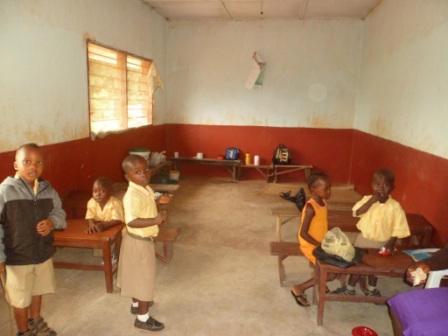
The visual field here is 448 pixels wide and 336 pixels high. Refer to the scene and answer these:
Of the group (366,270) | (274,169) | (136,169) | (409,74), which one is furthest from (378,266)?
(274,169)

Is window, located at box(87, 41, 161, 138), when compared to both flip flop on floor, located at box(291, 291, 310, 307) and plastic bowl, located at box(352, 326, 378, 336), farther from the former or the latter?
plastic bowl, located at box(352, 326, 378, 336)

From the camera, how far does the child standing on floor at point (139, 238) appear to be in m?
2.62

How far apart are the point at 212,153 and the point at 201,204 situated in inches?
97.7

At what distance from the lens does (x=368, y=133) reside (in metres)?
6.94

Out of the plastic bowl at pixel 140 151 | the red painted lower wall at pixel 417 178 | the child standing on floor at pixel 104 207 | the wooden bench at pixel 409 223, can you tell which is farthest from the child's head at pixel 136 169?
the plastic bowl at pixel 140 151

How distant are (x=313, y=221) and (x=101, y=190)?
7.12 feet

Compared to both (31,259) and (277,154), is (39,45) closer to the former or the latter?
(31,259)

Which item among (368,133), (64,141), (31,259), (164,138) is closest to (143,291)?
(31,259)

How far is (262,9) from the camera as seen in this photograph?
7.29m

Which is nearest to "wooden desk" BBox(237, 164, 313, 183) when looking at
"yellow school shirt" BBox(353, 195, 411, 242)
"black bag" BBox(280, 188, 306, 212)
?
"black bag" BBox(280, 188, 306, 212)

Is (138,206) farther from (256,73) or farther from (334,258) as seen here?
(256,73)

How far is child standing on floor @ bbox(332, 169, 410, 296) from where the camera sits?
3.13m

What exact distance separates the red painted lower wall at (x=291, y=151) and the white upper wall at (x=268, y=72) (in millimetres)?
322

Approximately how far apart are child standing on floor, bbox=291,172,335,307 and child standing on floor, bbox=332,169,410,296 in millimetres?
399
